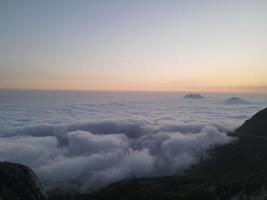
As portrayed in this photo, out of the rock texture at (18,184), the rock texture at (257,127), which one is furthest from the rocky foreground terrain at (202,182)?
the rock texture at (257,127)

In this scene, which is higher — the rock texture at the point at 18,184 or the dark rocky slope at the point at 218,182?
the rock texture at the point at 18,184

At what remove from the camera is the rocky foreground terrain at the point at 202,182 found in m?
54.0

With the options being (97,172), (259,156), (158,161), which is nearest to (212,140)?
(158,161)

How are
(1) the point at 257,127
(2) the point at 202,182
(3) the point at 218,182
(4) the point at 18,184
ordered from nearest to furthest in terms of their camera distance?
(4) the point at 18,184 → (3) the point at 218,182 → (2) the point at 202,182 → (1) the point at 257,127

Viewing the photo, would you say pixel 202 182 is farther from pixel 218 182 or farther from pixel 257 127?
pixel 257 127

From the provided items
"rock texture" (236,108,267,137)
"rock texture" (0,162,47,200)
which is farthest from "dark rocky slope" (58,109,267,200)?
"rock texture" (0,162,47,200)

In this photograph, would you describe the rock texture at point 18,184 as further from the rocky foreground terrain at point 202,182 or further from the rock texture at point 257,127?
the rock texture at point 257,127

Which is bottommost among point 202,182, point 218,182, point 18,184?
point 202,182

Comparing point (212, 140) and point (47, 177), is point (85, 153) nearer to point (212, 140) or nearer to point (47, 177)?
point (47, 177)

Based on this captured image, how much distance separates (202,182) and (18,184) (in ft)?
173

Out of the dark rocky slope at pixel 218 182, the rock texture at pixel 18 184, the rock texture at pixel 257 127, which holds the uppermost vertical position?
the rock texture at pixel 18 184

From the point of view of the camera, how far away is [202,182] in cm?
8975

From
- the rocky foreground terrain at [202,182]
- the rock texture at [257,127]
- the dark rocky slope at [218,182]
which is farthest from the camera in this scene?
the rock texture at [257,127]

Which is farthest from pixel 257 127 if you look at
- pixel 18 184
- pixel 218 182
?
pixel 18 184
